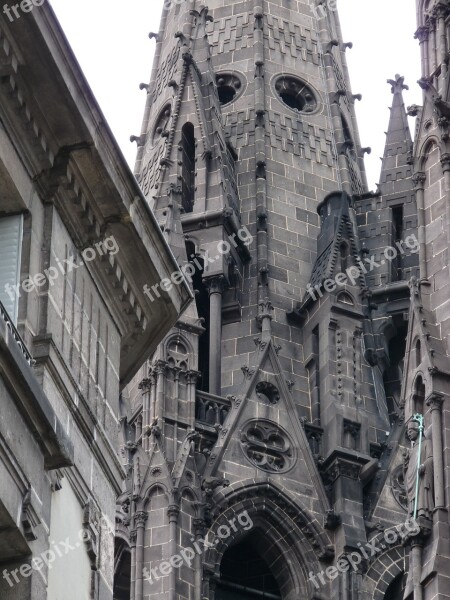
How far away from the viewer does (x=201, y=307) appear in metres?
52.2

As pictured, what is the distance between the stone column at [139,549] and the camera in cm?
4329

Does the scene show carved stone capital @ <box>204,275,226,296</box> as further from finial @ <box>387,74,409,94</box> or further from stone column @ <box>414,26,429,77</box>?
stone column @ <box>414,26,429,77</box>

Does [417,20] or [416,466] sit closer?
[416,466]

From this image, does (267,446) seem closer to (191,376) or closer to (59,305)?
(191,376)

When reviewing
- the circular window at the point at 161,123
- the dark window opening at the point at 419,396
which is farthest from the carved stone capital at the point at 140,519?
the circular window at the point at 161,123

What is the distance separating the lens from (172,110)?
55562 millimetres

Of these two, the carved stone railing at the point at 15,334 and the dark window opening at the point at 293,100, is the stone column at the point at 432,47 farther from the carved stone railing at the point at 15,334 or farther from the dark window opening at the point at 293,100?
the dark window opening at the point at 293,100

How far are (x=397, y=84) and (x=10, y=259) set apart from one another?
39.3 m

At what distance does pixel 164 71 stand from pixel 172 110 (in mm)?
3518

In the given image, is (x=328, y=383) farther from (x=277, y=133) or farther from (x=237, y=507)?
(x=277, y=133)

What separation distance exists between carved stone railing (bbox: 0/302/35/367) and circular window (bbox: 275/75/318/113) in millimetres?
39762

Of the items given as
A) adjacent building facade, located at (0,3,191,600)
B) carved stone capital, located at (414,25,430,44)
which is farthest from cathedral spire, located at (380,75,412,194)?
adjacent building facade, located at (0,3,191,600)

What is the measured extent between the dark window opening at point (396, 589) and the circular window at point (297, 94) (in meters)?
16.3

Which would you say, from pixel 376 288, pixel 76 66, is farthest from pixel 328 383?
pixel 76 66
